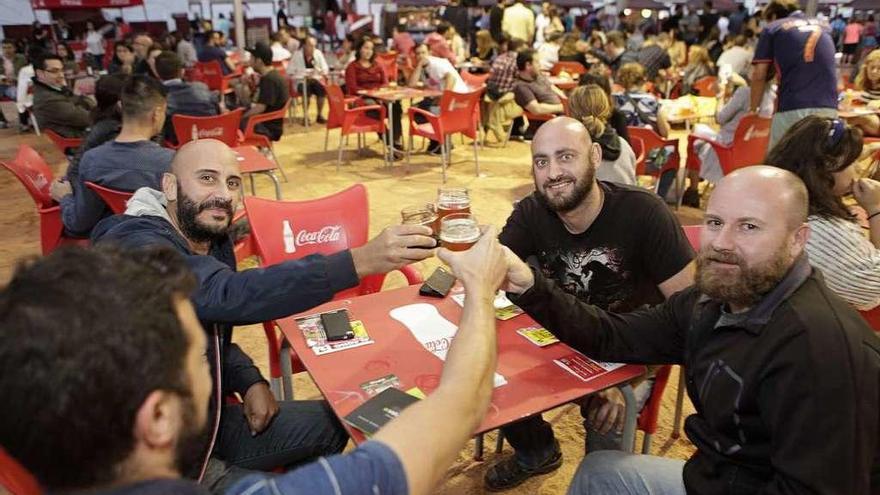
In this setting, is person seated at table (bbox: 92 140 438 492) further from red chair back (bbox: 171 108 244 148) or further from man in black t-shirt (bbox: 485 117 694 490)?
red chair back (bbox: 171 108 244 148)

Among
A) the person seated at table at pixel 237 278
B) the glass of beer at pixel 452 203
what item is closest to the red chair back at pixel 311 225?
the person seated at table at pixel 237 278

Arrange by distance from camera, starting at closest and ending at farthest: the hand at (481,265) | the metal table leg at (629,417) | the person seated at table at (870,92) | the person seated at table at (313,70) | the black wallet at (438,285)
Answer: the hand at (481,265) → the metal table leg at (629,417) → the black wallet at (438,285) → the person seated at table at (870,92) → the person seated at table at (313,70)

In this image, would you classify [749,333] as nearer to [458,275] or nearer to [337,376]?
[458,275]

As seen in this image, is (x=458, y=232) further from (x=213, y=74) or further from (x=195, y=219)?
(x=213, y=74)

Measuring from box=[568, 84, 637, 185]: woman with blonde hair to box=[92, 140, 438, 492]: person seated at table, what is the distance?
2564mm

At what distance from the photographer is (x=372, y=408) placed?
4.86ft

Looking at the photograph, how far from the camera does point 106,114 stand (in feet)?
13.7

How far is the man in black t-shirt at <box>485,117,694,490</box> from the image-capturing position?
2.20 metres

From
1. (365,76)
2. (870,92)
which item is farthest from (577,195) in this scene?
(365,76)

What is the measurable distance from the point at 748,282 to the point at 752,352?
194mm

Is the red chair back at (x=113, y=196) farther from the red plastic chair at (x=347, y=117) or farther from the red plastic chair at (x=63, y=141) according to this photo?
the red plastic chair at (x=347, y=117)

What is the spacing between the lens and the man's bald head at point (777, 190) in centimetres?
154

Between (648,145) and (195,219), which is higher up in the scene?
(195,219)

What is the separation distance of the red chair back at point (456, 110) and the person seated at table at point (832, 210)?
4293 mm
